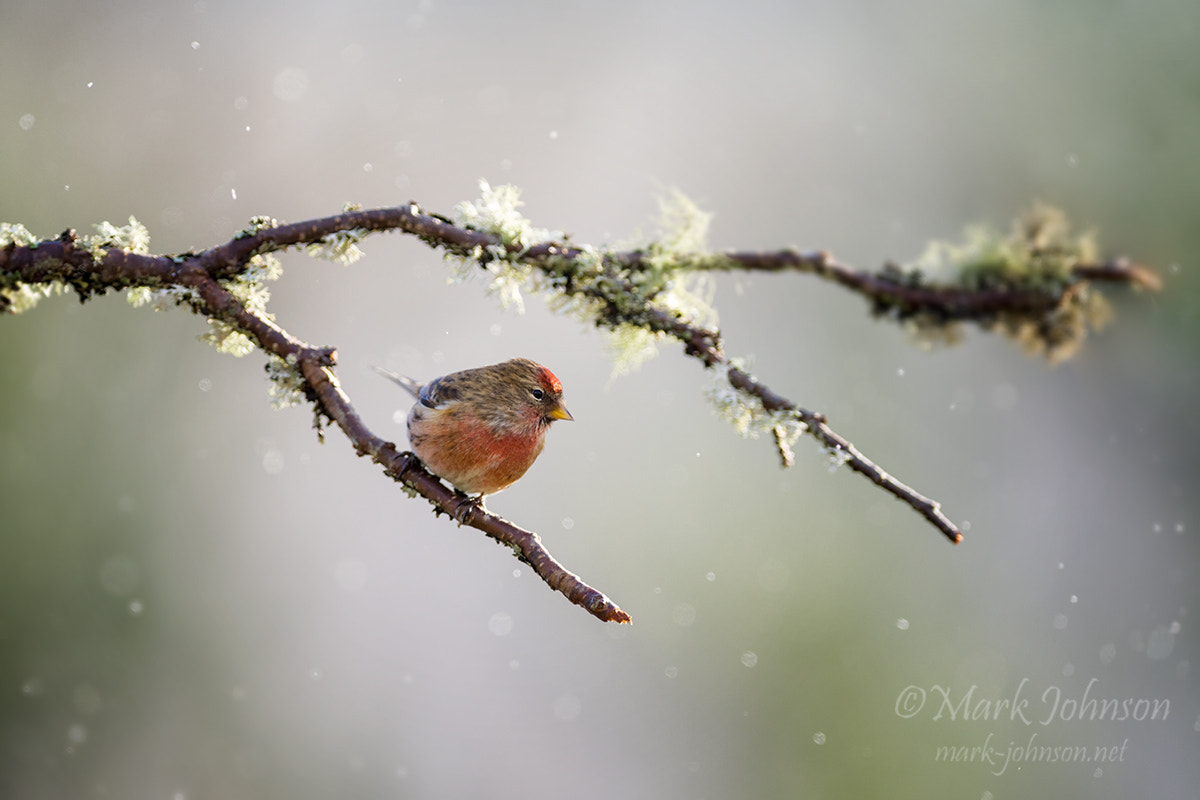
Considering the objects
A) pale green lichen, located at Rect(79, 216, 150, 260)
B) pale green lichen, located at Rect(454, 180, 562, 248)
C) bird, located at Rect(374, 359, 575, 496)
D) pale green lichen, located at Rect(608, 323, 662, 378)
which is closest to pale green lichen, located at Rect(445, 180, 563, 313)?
pale green lichen, located at Rect(454, 180, 562, 248)

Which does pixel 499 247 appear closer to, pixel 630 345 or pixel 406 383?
pixel 630 345

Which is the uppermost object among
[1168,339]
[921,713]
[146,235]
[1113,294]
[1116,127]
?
[1116,127]

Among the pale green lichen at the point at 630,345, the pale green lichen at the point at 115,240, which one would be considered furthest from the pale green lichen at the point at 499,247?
the pale green lichen at the point at 115,240

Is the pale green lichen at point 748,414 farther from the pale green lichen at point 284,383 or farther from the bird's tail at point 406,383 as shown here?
the bird's tail at point 406,383

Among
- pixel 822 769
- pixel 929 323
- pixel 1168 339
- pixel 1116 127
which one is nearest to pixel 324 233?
pixel 929 323

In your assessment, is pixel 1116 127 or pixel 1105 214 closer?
pixel 1105 214

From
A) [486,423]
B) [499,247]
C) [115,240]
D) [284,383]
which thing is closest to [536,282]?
Result: [499,247]

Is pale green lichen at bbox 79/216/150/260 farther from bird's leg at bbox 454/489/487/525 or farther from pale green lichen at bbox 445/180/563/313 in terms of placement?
bird's leg at bbox 454/489/487/525

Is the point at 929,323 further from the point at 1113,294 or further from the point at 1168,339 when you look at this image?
the point at 1168,339
